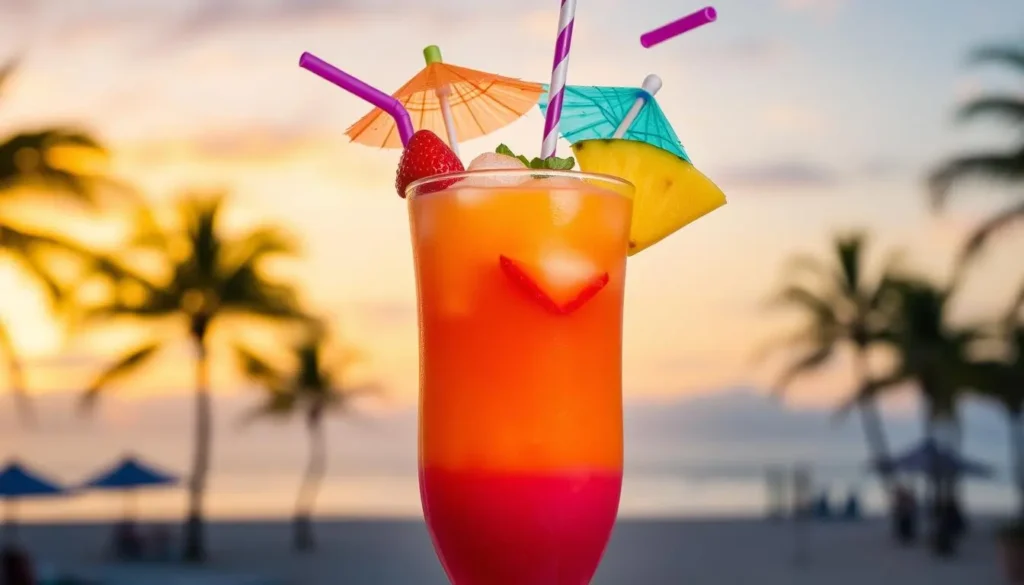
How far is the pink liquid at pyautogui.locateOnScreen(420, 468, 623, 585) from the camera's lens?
1930 millimetres

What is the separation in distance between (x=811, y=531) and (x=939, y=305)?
1050 centimetres

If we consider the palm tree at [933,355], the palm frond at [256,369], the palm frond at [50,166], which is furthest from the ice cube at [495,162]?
the palm tree at [933,355]

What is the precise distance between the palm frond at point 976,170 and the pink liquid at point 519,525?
17736 mm

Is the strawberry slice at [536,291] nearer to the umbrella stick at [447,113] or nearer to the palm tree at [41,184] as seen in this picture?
the umbrella stick at [447,113]

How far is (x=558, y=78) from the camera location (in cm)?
203

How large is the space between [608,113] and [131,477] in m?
27.3

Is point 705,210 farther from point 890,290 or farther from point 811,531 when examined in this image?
point 811,531

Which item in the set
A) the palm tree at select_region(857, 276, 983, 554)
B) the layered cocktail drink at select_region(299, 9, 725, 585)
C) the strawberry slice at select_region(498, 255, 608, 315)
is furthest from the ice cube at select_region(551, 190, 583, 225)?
the palm tree at select_region(857, 276, 983, 554)

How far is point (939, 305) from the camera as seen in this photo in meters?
31.9

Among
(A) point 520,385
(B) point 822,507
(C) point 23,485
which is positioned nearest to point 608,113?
(A) point 520,385

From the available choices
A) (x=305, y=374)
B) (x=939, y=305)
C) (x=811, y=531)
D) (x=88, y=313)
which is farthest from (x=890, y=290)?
(x=88, y=313)

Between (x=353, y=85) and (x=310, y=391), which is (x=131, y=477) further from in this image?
(x=353, y=85)

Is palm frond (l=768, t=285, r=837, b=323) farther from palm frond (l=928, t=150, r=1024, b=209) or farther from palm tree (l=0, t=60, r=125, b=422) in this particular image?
palm tree (l=0, t=60, r=125, b=422)

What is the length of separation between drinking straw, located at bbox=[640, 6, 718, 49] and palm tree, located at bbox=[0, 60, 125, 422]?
16.2 meters
